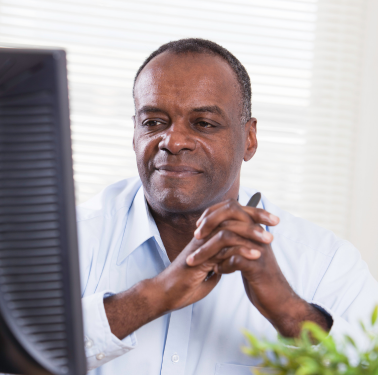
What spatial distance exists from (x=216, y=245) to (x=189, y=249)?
8 cm

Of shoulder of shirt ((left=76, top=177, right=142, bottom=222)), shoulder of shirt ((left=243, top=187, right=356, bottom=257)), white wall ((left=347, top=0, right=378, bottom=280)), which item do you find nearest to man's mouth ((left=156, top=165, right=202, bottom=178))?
shoulder of shirt ((left=76, top=177, right=142, bottom=222))

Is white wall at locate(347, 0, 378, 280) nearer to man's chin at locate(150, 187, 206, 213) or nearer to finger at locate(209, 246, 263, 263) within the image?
man's chin at locate(150, 187, 206, 213)

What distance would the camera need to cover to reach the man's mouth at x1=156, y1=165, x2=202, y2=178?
1417 millimetres

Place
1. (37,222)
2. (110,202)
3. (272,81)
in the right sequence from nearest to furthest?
(37,222) < (110,202) < (272,81)

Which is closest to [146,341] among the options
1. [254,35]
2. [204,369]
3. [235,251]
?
[204,369]

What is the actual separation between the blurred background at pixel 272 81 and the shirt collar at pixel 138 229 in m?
0.79

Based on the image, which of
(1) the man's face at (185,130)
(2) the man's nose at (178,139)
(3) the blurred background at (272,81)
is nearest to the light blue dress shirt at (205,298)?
(1) the man's face at (185,130)

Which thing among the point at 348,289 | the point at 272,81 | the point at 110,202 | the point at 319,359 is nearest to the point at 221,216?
the point at 319,359

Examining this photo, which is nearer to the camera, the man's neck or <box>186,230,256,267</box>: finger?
<box>186,230,256,267</box>: finger

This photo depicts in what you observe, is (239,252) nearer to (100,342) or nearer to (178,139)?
(100,342)

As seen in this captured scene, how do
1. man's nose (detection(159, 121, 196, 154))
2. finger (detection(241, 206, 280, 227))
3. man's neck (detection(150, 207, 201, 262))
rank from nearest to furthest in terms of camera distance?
finger (detection(241, 206, 280, 227)) → man's nose (detection(159, 121, 196, 154)) → man's neck (detection(150, 207, 201, 262))

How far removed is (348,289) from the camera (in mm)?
1392

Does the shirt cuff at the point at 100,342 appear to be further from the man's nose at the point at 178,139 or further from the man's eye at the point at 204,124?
the man's eye at the point at 204,124

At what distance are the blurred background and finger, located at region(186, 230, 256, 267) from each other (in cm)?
139
